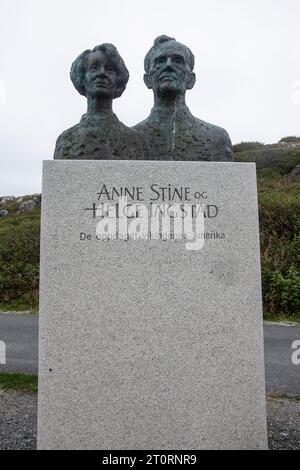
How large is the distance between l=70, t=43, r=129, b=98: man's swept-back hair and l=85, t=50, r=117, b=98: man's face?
0.04 meters

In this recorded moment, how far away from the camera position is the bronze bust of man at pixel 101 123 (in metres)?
3.41

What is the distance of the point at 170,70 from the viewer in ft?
11.5

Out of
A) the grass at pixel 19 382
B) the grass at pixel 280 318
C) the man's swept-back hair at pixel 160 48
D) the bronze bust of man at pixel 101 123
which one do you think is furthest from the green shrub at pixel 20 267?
the man's swept-back hair at pixel 160 48

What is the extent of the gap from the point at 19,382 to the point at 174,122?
11.7 feet

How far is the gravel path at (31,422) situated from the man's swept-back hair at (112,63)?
3.12 m

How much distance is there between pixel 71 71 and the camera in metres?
3.72

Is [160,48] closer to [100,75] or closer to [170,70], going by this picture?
[170,70]

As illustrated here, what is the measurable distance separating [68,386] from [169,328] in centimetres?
83

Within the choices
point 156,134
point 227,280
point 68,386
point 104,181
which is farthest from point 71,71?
point 68,386

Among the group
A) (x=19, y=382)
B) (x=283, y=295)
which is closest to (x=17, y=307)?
(x=19, y=382)

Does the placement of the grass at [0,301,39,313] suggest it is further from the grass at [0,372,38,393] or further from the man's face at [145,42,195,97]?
the man's face at [145,42,195,97]

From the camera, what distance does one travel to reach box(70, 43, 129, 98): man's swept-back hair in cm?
345

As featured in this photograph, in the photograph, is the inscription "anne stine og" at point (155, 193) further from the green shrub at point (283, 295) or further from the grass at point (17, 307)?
the grass at point (17, 307)
